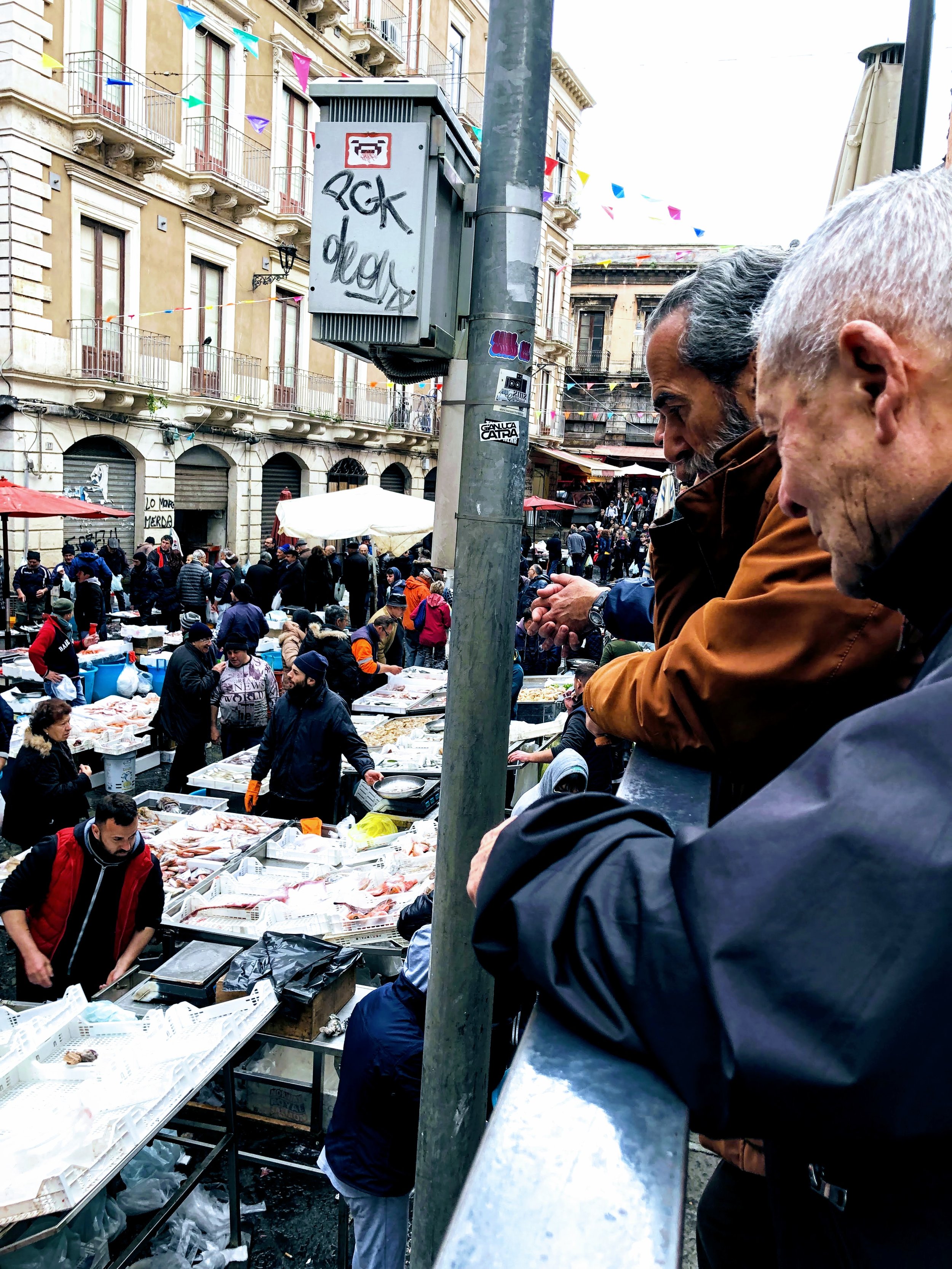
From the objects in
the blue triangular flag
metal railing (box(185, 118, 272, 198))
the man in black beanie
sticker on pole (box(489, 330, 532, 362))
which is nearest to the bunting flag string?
metal railing (box(185, 118, 272, 198))

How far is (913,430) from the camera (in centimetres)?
79

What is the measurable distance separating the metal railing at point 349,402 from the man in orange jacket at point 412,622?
35.4 ft

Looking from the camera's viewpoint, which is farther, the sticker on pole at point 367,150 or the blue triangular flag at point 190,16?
the blue triangular flag at point 190,16

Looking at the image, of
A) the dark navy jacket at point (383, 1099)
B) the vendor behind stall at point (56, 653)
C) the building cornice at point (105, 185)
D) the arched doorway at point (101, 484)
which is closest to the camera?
the dark navy jacket at point (383, 1099)

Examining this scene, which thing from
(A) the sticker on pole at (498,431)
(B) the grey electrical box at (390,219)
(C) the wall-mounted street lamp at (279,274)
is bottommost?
(A) the sticker on pole at (498,431)

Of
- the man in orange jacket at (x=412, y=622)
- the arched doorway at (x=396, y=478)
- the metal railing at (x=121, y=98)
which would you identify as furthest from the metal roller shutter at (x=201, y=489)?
the man in orange jacket at (x=412, y=622)

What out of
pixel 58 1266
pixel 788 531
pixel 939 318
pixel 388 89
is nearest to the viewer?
pixel 939 318

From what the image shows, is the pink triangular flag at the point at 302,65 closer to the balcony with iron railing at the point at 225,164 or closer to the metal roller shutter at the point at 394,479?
the balcony with iron railing at the point at 225,164

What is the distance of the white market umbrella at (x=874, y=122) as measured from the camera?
5.30m

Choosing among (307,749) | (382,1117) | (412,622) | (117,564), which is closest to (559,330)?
(117,564)

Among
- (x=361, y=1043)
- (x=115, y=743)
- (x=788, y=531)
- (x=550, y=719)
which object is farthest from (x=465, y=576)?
(x=550, y=719)

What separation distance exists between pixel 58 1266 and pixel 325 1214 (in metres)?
1.34

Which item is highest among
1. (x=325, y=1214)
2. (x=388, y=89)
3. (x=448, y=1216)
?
(x=388, y=89)

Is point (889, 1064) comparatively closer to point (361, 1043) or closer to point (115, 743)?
point (361, 1043)
